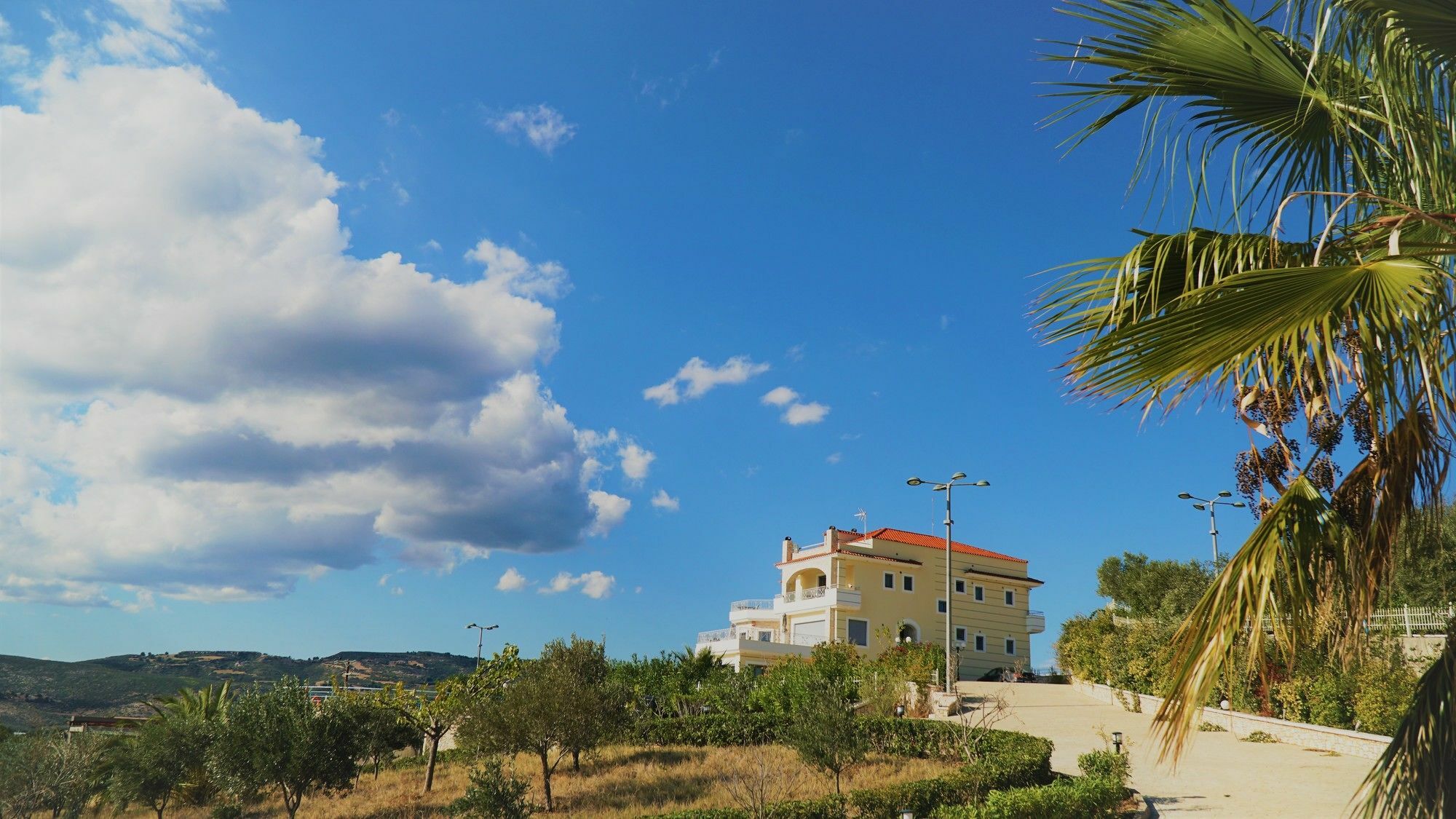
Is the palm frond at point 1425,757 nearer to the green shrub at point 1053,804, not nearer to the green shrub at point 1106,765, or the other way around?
the green shrub at point 1053,804

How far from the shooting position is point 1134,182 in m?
5.97

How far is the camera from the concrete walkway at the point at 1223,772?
48.8ft

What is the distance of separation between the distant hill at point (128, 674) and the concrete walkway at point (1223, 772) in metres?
39.5

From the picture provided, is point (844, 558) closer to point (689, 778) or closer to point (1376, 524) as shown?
point (689, 778)

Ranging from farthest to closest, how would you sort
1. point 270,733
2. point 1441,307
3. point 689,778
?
1. point 689,778
2. point 270,733
3. point 1441,307

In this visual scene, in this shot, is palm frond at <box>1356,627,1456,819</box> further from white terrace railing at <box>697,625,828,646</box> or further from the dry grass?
white terrace railing at <box>697,625,828,646</box>

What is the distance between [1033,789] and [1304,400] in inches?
403

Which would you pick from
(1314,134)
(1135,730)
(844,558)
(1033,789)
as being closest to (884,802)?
(1033,789)

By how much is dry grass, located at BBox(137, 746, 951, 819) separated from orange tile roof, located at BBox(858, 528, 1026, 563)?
85.5 feet

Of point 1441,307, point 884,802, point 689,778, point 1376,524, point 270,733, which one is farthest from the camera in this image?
point 689,778

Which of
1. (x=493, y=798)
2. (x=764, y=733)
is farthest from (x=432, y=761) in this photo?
(x=493, y=798)

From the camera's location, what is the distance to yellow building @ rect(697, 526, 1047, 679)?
47.4 m

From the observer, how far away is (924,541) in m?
53.7

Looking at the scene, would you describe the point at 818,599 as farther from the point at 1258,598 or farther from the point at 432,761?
the point at 1258,598
